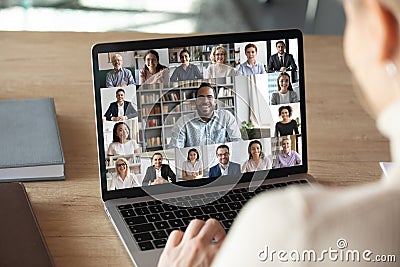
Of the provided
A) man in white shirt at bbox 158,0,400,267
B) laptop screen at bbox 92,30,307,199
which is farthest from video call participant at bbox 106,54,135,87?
man in white shirt at bbox 158,0,400,267

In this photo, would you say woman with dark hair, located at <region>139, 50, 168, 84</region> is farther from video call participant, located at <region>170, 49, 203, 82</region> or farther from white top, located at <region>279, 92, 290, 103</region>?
white top, located at <region>279, 92, 290, 103</region>

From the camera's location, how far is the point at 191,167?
1368 mm

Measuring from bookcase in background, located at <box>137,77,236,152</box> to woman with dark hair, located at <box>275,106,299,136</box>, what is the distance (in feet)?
0.28

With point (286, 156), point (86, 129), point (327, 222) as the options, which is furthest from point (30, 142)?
point (327, 222)

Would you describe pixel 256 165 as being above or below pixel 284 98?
below

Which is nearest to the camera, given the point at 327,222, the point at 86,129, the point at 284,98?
the point at 327,222

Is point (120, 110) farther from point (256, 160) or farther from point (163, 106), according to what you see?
point (256, 160)

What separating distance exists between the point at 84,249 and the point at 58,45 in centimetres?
83

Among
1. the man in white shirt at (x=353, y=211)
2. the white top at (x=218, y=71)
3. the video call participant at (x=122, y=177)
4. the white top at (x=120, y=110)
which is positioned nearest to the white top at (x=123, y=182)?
the video call participant at (x=122, y=177)

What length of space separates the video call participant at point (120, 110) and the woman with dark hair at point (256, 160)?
21 cm

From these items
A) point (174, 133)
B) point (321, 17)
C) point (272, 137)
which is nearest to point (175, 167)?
point (174, 133)

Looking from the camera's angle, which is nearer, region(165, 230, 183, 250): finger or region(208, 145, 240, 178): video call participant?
region(165, 230, 183, 250): finger

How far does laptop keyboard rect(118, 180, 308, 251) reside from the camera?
1.23 meters

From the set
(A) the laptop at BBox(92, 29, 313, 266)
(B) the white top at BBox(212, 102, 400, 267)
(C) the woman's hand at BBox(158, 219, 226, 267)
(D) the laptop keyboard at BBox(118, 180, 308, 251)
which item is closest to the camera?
(B) the white top at BBox(212, 102, 400, 267)
